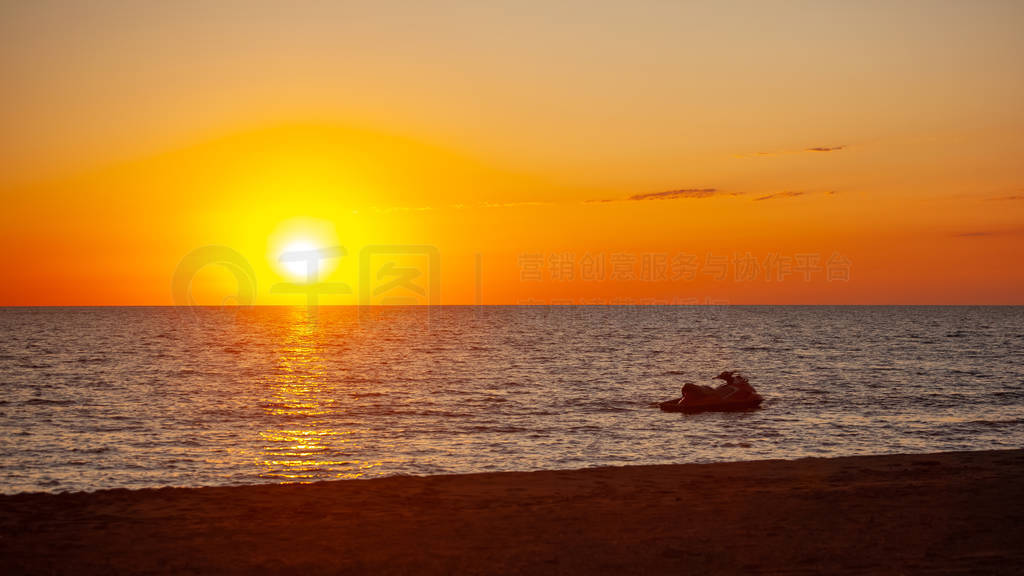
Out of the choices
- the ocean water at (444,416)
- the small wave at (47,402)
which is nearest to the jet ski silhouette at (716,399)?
the ocean water at (444,416)

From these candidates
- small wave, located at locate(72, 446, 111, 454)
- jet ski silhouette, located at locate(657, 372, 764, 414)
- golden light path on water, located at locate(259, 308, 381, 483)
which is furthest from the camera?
jet ski silhouette, located at locate(657, 372, 764, 414)

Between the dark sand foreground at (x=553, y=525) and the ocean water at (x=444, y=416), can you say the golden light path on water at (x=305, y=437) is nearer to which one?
the ocean water at (x=444, y=416)

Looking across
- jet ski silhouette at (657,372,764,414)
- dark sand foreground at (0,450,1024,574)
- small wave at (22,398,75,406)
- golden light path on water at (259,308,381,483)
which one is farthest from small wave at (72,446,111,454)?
jet ski silhouette at (657,372,764,414)

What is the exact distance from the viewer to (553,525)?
13344 millimetres

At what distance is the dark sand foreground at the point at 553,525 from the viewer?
36.8ft

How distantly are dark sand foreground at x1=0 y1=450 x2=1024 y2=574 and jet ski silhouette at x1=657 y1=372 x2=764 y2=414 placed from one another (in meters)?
17.4

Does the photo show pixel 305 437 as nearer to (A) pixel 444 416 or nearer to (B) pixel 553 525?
(A) pixel 444 416

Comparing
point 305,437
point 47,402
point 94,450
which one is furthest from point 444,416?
point 47,402

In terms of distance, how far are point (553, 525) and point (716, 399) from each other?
955 inches

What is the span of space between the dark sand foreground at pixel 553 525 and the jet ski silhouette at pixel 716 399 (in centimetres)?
1740

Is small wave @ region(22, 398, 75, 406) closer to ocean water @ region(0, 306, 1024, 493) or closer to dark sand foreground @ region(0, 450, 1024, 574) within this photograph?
ocean water @ region(0, 306, 1024, 493)

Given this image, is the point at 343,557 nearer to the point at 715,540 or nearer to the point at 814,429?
the point at 715,540

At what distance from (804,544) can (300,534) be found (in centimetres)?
771

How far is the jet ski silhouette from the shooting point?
1403 inches
